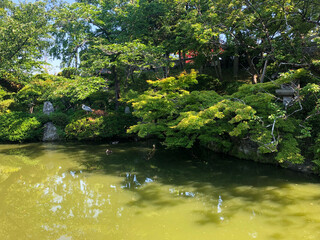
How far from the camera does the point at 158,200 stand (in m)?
4.80

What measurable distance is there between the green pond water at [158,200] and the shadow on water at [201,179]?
2cm

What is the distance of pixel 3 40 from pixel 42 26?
7.05ft

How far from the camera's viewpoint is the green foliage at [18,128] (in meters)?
11.7

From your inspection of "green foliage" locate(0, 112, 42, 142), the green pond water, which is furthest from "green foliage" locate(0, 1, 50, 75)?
the green pond water

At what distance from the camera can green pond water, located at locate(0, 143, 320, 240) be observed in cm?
362

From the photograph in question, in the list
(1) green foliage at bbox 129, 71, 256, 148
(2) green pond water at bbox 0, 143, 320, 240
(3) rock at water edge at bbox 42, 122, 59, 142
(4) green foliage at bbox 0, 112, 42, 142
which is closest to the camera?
(2) green pond water at bbox 0, 143, 320, 240

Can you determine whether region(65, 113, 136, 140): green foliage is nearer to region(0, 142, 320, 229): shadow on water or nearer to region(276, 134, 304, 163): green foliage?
region(0, 142, 320, 229): shadow on water

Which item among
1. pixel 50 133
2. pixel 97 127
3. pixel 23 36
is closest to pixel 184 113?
pixel 97 127

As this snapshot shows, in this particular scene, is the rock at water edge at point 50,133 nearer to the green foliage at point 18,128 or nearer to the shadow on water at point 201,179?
A: the green foliage at point 18,128

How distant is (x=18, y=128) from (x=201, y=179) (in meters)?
10.4

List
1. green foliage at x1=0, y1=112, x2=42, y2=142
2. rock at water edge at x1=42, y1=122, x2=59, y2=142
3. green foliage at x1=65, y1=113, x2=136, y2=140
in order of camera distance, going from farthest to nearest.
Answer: rock at water edge at x1=42, y1=122, x2=59, y2=142, green foliage at x1=0, y1=112, x2=42, y2=142, green foliage at x1=65, y1=113, x2=136, y2=140

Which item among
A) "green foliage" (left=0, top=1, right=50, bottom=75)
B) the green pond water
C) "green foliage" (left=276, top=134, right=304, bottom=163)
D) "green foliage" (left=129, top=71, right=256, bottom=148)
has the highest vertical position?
"green foliage" (left=0, top=1, right=50, bottom=75)

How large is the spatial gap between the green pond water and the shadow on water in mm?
21

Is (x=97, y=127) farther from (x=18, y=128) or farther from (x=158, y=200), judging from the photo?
(x=158, y=200)
